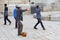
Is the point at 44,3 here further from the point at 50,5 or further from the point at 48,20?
the point at 48,20

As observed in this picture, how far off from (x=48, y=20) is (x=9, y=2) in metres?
8.37

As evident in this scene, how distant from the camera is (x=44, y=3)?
30.0 m

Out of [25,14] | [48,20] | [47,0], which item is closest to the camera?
[48,20]

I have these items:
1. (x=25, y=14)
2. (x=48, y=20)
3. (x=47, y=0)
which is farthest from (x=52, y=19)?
(x=47, y=0)

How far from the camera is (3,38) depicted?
1182cm

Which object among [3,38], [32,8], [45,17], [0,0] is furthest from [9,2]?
[3,38]

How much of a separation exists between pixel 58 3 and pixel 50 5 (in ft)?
3.21

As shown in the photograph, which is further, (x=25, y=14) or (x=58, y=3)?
(x=58, y=3)

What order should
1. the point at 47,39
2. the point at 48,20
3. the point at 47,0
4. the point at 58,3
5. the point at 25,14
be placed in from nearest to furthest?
the point at 47,39 → the point at 48,20 → the point at 25,14 → the point at 58,3 → the point at 47,0

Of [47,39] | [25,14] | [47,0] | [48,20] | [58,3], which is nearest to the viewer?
[47,39]

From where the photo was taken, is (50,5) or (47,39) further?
(50,5)

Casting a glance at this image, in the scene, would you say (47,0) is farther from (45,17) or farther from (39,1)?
(45,17)

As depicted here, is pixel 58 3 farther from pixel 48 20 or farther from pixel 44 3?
pixel 48 20

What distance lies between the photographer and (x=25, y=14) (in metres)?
26.2
